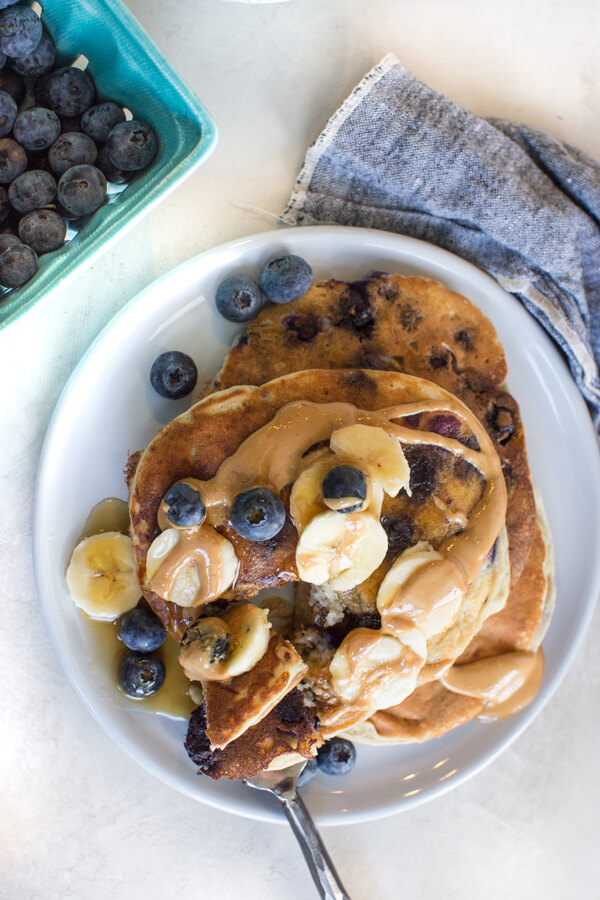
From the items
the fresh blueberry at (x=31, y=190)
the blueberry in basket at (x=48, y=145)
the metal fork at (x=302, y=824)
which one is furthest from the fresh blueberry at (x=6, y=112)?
the metal fork at (x=302, y=824)

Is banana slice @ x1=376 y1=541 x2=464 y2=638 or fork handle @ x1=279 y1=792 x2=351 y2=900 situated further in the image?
fork handle @ x1=279 y1=792 x2=351 y2=900

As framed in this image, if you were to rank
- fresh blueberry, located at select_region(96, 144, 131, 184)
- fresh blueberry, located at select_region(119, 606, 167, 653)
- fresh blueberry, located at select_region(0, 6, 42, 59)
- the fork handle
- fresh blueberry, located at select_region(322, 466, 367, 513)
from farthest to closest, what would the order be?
the fork handle → fresh blueberry, located at select_region(119, 606, 167, 653) → fresh blueberry, located at select_region(96, 144, 131, 184) → fresh blueberry, located at select_region(0, 6, 42, 59) → fresh blueberry, located at select_region(322, 466, 367, 513)

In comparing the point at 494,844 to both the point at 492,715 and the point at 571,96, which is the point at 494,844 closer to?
the point at 492,715

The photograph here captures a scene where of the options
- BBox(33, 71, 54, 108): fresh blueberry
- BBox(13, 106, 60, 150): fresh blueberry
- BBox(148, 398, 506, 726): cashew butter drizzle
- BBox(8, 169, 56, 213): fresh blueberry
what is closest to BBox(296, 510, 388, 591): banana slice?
BBox(148, 398, 506, 726): cashew butter drizzle

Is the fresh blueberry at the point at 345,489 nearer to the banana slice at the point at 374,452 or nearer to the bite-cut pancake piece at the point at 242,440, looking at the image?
the banana slice at the point at 374,452

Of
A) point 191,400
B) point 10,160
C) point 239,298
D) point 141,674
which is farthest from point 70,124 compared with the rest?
point 141,674

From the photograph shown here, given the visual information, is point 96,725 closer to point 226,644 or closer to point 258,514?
point 226,644

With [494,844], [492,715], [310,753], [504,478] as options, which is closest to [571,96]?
[504,478]

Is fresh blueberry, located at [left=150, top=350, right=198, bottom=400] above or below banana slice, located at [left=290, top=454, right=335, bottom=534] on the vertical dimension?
below

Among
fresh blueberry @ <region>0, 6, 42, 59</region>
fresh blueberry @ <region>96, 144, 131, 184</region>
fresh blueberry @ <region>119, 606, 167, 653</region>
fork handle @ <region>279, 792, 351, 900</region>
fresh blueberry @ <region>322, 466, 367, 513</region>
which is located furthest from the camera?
fork handle @ <region>279, 792, 351, 900</region>

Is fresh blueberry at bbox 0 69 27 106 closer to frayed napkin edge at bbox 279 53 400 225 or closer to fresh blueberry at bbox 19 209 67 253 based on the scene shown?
fresh blueberry at bbox 19 209 67 253
